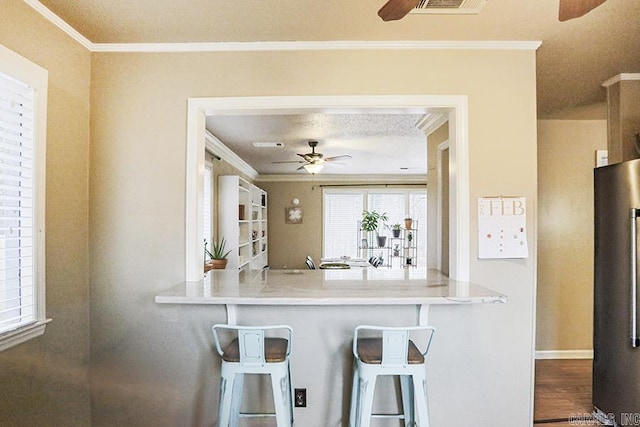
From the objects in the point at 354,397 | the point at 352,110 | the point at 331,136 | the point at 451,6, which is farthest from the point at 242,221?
the point at 451,6

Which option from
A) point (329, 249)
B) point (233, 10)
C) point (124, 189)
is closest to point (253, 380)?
point (124, 189)

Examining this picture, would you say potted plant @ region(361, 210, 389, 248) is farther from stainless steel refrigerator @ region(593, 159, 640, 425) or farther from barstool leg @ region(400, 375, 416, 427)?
barstool leg @ region(400, 375, 416, 427)

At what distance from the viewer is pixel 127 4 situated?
6.17ft

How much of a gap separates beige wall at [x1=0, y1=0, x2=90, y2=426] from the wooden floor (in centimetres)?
296

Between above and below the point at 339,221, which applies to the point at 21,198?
above

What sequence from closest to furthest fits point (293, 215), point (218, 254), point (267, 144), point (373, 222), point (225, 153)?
point (218, 254) < point (267, 144) < point (225, 153) < point (373, 222) < point (293, 215)

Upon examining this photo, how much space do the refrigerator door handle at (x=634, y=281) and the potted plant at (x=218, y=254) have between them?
11.3ft

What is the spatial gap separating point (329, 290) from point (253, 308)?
0.49m

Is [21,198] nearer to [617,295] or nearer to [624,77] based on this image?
[617,295]

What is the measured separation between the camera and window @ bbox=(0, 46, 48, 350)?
5.59ft

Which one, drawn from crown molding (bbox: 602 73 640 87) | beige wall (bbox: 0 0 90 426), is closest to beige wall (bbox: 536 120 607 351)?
crown molding (bbox: 602 73 640 87)

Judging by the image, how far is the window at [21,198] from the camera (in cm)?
170

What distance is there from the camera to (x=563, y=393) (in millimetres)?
3098

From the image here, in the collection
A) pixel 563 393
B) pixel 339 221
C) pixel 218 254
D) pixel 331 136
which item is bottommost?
pixel 563 393
